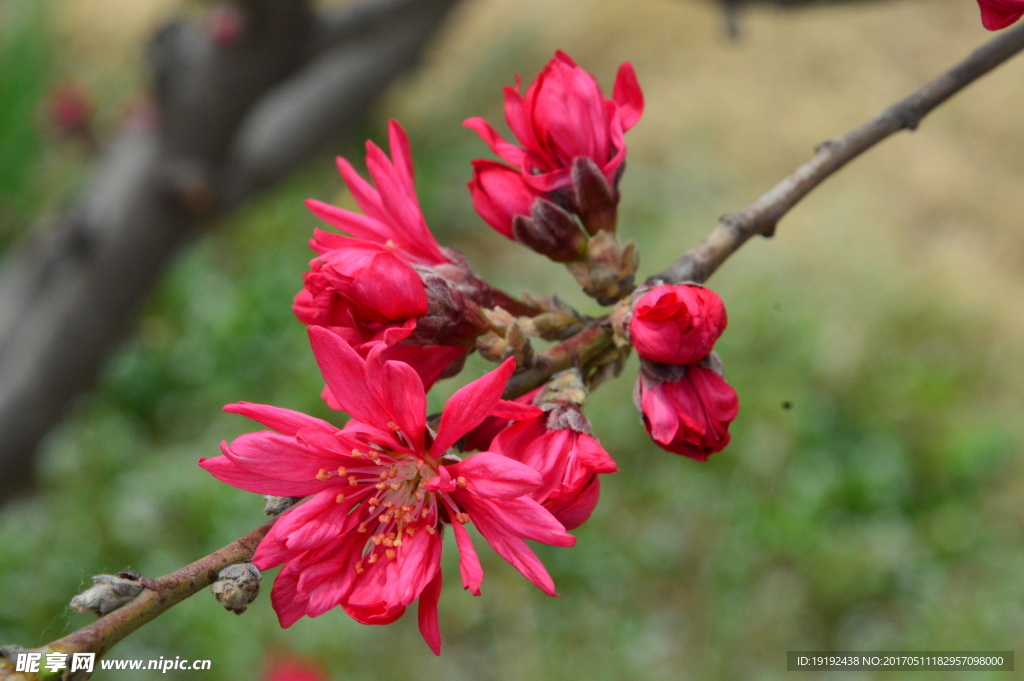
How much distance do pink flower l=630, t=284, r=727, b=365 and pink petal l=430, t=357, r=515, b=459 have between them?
163mm

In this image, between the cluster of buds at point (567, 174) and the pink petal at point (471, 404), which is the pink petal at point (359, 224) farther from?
the pink petal at point (471, 404)

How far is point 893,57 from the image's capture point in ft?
17.5

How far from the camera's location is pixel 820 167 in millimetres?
1015

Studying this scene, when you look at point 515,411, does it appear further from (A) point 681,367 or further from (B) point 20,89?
(B) point 20,89

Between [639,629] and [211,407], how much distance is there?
7.27 ft

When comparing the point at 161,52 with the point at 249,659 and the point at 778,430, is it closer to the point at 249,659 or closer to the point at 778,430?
the point at 249,659

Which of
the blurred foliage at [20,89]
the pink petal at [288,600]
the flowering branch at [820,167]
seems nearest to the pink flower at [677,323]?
the flowering branch at [820,167]

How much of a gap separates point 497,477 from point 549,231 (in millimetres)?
365

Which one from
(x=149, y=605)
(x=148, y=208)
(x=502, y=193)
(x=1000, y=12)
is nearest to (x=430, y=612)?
(x=149, y=605)

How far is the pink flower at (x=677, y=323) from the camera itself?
0.81 meters

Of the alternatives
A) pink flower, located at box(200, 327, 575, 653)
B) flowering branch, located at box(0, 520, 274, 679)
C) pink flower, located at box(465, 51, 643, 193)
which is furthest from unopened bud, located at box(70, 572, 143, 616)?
pink flower, located at box(465, 51, 643, 193)

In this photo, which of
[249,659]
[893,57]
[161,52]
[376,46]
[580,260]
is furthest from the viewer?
[893,57]

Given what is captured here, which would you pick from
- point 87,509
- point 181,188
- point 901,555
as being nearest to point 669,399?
point 181,188

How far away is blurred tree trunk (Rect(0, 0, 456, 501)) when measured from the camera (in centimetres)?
226
